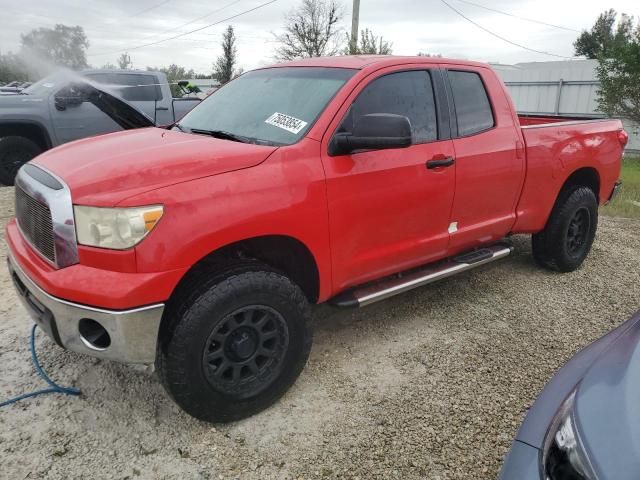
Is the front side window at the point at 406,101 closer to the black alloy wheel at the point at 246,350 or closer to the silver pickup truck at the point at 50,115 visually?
the black alloy wheel at the point at 246,350

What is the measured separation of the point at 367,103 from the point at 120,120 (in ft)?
11.6

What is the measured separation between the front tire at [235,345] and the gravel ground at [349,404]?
16 centimetres

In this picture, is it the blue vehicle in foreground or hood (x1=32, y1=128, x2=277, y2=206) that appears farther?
hood (x1=32, y1=128, x2=277, y2=206)

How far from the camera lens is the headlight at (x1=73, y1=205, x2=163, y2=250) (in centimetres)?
226

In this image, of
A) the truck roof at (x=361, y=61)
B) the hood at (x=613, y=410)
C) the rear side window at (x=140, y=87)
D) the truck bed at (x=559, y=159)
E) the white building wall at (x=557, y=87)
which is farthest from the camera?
the white building wall at (x=557, y=87)

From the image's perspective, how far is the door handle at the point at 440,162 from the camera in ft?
10.9

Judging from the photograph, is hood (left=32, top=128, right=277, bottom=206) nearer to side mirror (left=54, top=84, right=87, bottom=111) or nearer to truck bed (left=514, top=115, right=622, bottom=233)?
truck bed (left=514, top=115, right=622, bottom=233)

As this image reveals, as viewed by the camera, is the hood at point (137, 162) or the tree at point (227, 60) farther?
the tree at point (227, 60)

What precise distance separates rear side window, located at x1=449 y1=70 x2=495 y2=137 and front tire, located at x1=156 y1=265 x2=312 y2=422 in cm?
182

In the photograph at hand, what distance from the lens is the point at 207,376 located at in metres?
2.54

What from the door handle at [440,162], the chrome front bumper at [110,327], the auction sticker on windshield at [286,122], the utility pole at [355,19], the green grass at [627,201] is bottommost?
the green grass at [627,201]

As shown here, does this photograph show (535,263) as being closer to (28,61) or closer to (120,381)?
(120,381)

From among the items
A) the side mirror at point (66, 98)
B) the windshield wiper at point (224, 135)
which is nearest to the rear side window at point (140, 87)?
the side mirror at point (66, 98)

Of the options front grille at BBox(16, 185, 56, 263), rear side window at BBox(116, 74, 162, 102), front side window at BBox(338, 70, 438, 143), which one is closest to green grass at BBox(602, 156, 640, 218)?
front side window at BBox(338, 70, 438, 143)
